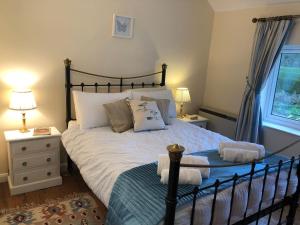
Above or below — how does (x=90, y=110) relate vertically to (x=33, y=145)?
above

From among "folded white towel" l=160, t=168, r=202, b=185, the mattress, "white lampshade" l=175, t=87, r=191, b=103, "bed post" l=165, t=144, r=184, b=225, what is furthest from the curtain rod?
"bed post" l=165, t=144, r=184, b=225

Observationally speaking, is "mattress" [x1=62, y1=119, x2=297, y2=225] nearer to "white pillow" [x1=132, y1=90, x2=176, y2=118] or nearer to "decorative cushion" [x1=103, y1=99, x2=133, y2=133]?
"decorative cushion" [x1=103, y1=99, x2=133, y2=133]

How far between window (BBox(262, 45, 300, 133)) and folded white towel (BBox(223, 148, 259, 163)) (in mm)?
1461

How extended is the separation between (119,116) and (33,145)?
0.89m

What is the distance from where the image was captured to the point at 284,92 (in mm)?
3283

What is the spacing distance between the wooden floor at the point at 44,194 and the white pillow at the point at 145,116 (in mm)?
867

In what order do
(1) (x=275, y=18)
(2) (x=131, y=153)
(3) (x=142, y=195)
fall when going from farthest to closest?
Answer: (1) (x=275, y=18) < (2) (x=131, y=153) < (3) (x=142, y=195)

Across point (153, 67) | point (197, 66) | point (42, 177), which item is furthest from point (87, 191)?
point (197, 66)

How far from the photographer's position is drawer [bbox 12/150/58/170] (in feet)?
8.38

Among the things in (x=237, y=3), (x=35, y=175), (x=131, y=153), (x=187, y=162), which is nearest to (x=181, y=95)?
(x=237, y=3)

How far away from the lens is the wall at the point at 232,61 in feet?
10.5

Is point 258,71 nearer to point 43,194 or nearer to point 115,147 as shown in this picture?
point 115,147

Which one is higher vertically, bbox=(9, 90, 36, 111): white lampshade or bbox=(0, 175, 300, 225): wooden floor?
bbox=(9, 90, 36, 111): white lampshade

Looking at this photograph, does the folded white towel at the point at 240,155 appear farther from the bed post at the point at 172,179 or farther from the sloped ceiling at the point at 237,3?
the sloped ceiling at the point at 237,3
